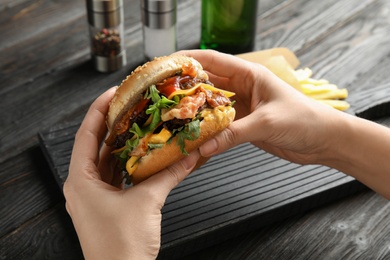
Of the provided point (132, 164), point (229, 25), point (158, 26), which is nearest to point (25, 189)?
point (132, 164)

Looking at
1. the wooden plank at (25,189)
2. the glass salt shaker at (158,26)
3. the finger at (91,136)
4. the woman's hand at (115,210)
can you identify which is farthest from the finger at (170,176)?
the glass salt shaker at (158,26)

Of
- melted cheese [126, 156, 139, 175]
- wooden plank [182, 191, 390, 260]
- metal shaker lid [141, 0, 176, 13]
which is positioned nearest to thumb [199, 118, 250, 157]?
melted cheese [126, 156, 139, 175]

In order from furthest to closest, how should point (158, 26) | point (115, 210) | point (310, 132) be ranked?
point (158, 26) → point (310, 132) → point (115, 210)

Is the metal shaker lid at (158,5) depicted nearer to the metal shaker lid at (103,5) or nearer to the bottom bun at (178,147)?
the metal shaker lid at (103,5)

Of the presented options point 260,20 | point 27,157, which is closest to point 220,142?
point 27,157

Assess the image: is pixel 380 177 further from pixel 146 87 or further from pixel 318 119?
pixel 146 87

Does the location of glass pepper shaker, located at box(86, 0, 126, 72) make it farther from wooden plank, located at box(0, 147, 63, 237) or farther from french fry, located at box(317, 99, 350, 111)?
french fry, located at box(317, 99, 350, 111)

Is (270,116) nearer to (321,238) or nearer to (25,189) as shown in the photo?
(321,238)
